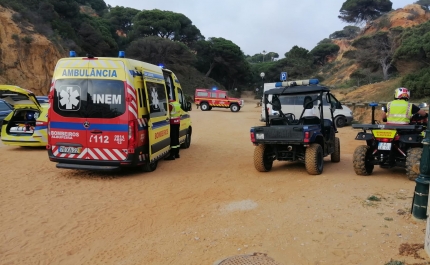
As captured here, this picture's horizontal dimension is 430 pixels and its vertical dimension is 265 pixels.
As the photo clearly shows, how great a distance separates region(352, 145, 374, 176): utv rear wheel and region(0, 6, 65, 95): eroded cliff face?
89.9 ft

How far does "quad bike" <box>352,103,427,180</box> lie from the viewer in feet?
23.6

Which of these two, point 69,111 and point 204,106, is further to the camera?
point 204,106

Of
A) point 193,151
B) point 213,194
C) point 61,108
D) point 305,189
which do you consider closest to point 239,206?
point 213,194

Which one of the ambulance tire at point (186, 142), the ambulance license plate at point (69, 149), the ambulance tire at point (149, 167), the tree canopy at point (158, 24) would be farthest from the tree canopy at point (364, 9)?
the ambulance license plate at point (69, 149)

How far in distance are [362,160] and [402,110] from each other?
51.1 inches

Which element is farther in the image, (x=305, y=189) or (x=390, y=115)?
(x=390, y=115)

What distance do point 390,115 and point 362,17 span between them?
54419 millimetres

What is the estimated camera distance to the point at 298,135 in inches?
308

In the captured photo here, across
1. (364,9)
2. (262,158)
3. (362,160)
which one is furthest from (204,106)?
(364,9)

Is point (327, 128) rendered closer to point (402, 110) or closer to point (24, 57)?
point (402, 110)

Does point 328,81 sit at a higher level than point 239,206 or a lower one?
higher

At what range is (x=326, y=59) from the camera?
62656 millimetres

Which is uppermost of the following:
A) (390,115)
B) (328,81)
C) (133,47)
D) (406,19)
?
(406,19)

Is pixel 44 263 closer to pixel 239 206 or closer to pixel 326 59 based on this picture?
pixel 239 206
